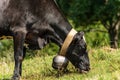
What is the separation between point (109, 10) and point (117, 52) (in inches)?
542

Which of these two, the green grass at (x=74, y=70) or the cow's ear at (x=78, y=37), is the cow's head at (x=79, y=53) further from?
the green grass at (x=74, y=70)

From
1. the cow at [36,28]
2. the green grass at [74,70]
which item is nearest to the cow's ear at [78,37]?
the cow at [36,28]

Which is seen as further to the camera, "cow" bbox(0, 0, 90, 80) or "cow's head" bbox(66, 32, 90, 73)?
"cow's head" bbox(66, 32, 90, 73)

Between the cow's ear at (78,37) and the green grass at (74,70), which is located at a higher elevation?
the cow's ear at (78,37)

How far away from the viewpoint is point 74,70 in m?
11.0

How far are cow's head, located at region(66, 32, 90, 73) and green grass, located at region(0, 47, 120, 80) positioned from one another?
179 millimetres

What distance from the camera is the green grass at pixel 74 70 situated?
33.0ft

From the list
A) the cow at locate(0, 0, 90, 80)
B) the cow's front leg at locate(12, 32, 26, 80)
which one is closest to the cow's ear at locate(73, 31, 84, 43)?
the cow at locate(0, 0, 90, 80)

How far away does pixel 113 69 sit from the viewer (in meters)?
10.7

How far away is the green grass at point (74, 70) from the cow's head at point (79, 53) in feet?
0.59

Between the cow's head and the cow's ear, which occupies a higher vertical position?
the cow's ear

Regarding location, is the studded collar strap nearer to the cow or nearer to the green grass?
the cow

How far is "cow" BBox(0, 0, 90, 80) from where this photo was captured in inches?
392

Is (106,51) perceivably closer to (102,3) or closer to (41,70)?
(41,70)
